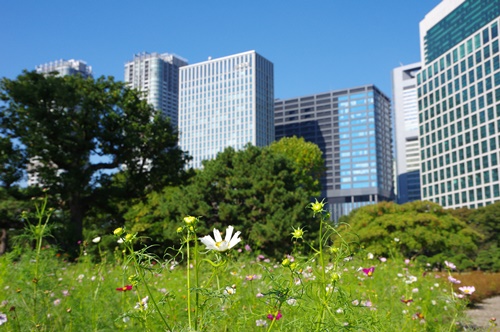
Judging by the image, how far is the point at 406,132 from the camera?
143125mm

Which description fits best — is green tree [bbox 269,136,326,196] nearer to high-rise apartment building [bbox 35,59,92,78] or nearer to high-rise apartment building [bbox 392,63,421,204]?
high-rise apartment building [bbox 392,63,421,204]

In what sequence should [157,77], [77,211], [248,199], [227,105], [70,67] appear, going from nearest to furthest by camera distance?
[248,199]
[77,211]
[227,105]
[157,77]
[70,67]

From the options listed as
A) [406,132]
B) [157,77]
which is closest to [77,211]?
[157,77]

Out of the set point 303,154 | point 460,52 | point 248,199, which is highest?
point 460,52

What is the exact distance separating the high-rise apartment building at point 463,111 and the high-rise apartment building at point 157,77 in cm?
8363

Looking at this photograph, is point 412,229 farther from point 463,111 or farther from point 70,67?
point 70,67

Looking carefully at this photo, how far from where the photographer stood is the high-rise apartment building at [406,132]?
13812cm

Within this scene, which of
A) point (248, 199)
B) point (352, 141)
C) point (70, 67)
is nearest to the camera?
point (248, 199)

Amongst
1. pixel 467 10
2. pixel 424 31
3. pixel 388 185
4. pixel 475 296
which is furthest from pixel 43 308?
pixel 388 185

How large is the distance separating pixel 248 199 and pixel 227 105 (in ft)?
319

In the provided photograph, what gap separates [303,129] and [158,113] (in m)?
114

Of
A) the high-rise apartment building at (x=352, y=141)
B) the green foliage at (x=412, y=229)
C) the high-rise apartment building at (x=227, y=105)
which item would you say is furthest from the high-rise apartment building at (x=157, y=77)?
the green foliage at (x=412, y=229)

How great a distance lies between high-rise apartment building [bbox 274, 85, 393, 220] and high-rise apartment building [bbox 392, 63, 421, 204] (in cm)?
1572

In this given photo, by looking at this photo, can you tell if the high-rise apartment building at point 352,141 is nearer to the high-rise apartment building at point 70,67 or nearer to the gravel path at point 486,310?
the high-rise apartment building at point 70,67
